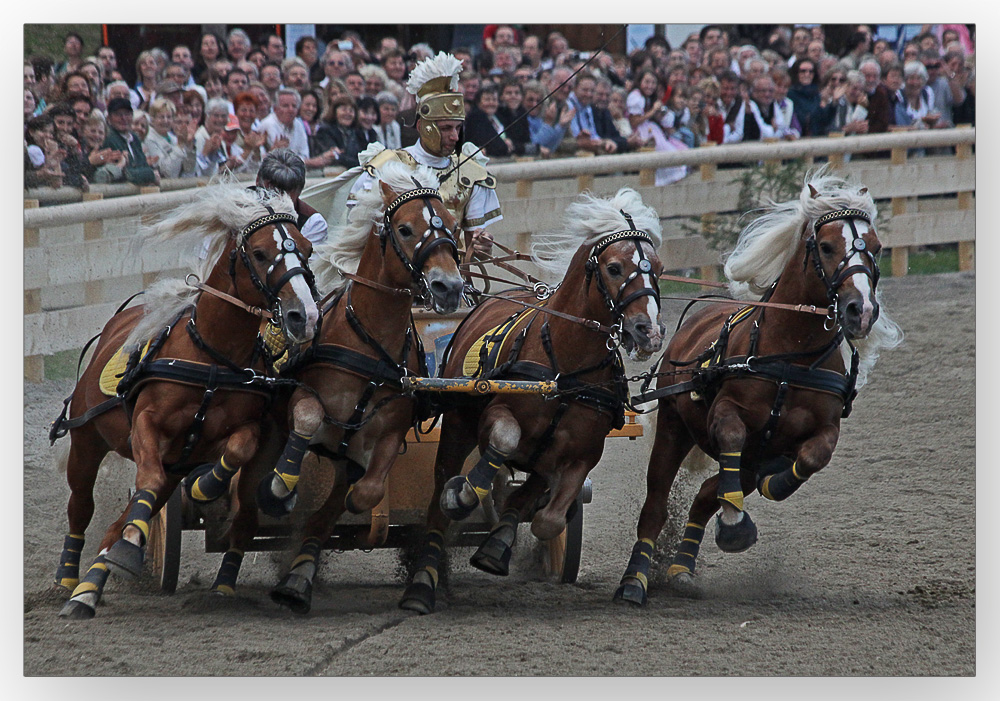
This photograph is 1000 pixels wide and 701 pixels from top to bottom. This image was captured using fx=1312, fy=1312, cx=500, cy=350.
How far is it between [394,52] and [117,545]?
388 centimetres

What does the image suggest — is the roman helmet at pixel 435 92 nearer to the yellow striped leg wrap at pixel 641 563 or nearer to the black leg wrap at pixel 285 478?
the black leg wrap at pixel 285 478

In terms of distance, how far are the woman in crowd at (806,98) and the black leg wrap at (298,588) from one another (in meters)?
4.22

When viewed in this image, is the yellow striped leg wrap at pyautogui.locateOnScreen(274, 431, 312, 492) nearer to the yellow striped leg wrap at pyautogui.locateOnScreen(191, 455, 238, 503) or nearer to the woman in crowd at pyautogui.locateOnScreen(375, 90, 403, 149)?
the yellow striped leg wrap at pyautogui.locateOnScreen(191, 455, 238, 503)

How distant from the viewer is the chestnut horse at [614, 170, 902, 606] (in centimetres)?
443

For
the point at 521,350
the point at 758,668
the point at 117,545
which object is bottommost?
the point at 758,668

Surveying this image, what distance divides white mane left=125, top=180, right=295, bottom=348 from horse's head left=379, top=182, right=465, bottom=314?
13.5 inches

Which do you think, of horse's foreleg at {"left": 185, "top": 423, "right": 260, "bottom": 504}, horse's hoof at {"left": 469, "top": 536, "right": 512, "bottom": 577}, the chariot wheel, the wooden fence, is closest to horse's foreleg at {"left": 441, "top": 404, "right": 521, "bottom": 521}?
horse's hoof at {"left": 469, "top": 536, "right": 512, "bottom": 577}

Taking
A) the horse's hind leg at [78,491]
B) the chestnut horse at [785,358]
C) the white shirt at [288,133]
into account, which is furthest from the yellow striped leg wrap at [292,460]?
the white shirt at [288,133]

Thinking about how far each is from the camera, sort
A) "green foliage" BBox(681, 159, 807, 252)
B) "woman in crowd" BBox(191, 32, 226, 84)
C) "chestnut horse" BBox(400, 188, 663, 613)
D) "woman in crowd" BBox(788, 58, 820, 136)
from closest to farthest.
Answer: "chestnut horse" BBox(400, 188, 663, 613) < "woman in crowd" BBox(191, 32, 226, 84) < "woman in crowd" BBox(788, 58, 820, 136) < "green foliage" BBox(681, 159, 807, 252)

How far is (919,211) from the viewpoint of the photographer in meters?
7.79

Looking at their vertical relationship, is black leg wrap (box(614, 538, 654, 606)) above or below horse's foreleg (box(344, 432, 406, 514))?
below

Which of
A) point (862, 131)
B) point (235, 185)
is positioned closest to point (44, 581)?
point (235, 185)

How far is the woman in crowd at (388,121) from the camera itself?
732cm

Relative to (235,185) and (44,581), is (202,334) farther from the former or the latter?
(44,581)
